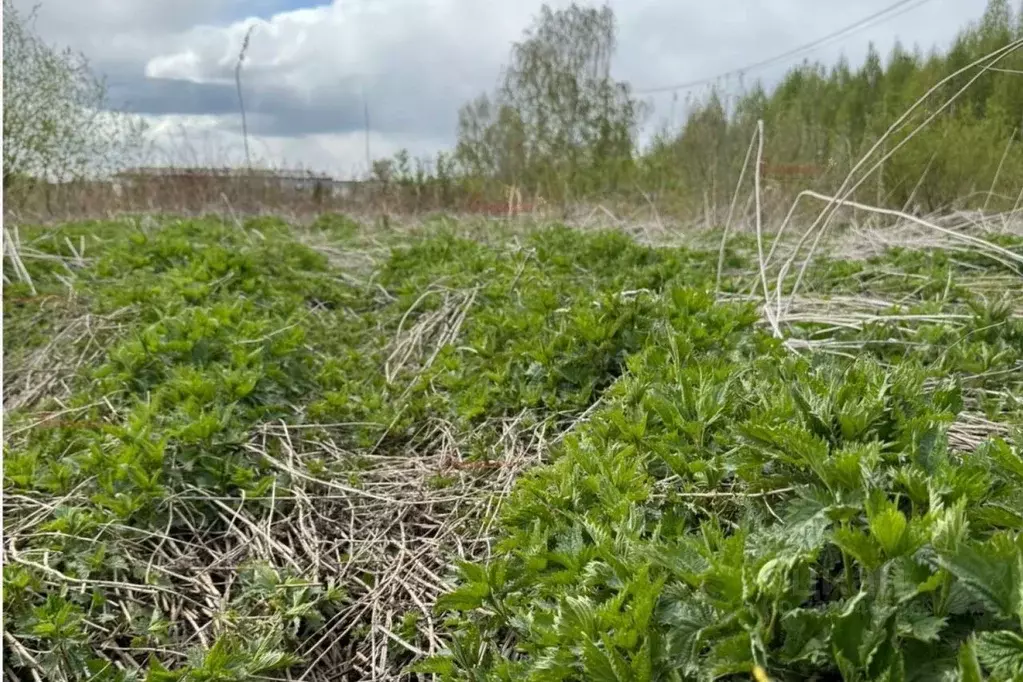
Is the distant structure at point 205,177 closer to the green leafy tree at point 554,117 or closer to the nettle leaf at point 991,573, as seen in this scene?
the green leafy tree at point 554,117

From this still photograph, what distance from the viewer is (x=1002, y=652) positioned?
103cm

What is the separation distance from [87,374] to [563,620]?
9.39 ft

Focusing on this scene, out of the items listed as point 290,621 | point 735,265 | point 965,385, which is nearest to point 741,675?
point 290,621

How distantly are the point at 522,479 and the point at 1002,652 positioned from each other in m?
1.20

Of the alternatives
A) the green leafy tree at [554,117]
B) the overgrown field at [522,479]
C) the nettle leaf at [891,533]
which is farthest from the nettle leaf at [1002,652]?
the green leafy tree at [554,117]

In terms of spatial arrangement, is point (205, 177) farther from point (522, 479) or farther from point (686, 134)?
point (522, 479)

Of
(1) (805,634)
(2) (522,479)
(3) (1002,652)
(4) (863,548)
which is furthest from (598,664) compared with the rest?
(2) (522,479)

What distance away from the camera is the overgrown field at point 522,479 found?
123 cm

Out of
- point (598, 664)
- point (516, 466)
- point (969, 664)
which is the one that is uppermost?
point (969, 664)

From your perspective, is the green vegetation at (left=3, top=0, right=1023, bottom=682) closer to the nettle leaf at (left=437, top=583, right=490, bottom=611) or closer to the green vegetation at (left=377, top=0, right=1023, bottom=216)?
the nettle leaf at (left=437, top=583, right=490, bottom=611)

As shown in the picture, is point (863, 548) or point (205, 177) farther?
point (205, 177)

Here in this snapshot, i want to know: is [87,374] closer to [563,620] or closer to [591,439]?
[591,439]

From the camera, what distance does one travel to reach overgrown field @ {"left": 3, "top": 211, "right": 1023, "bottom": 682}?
48.5 inches

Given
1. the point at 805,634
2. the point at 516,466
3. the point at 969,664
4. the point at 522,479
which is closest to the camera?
the point at 969,664
